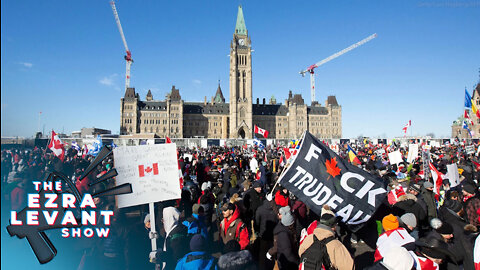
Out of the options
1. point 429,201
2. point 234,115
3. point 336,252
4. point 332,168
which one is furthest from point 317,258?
point 234,115

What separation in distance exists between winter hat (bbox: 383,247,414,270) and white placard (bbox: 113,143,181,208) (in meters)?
3.09

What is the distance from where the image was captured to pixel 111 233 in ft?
15.3

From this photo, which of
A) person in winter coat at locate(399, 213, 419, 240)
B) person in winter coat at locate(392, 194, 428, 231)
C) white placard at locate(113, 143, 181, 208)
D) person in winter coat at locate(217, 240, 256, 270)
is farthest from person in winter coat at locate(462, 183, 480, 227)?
white placard at locate(113, 143, 181, 208)

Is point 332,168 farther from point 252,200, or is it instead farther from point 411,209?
point 252,200

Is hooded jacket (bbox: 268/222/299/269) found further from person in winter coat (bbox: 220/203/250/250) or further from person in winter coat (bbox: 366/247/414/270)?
person in winter coat (bbox: 366/247/414/270)

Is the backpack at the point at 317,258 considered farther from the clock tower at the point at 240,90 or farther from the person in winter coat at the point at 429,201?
the clock tower at the point at 240,90

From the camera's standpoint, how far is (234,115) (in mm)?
90250

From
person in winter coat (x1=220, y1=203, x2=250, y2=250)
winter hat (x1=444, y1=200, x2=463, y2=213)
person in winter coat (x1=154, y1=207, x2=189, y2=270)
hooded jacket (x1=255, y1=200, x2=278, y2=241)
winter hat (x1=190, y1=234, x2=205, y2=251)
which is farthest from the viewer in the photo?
hooded jacket (x1=255, y1=200, x2=278, y2=241)

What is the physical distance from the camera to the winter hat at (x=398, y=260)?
8.96 feet

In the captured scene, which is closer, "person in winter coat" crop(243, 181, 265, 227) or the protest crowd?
the protest crowd

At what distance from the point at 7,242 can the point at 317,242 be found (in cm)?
394

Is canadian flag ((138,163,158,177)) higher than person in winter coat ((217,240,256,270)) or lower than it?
higher

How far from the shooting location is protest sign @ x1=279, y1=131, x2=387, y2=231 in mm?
4492

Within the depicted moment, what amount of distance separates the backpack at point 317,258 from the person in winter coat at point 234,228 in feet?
6.08
